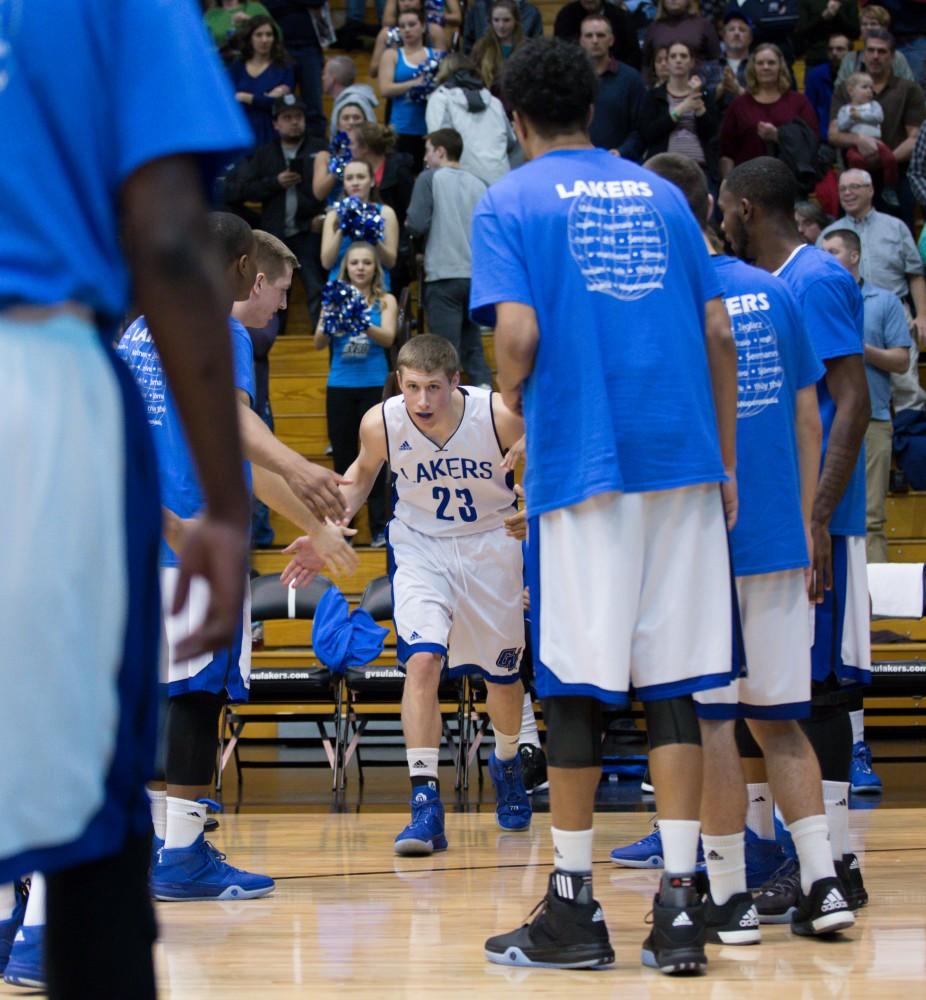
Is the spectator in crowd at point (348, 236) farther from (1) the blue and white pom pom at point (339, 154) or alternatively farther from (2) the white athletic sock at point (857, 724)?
(2) the white athletic sock at point (857, 724)

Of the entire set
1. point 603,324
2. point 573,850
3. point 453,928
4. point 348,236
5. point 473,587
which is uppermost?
point 348,236

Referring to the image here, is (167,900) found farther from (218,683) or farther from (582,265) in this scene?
(582,265)

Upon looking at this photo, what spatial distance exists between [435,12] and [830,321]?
8.73 meters

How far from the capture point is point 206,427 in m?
1.57

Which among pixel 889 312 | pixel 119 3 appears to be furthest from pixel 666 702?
pixel 889 312

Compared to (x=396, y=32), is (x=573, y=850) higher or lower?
lower

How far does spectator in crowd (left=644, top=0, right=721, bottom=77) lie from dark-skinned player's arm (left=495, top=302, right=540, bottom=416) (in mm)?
8932

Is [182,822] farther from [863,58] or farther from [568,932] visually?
[863,58]

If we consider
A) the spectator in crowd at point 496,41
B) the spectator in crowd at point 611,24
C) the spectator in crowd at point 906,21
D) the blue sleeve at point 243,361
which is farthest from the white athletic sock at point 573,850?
the spectator in crowd at point 906,21

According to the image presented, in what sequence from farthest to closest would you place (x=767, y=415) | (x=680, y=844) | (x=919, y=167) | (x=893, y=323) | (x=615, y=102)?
(x=615, y=102)
(x=919, y=167)
(x=893, y=323)
(x=767, y=415)
(x=680, y=844)

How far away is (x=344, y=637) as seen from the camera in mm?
7914

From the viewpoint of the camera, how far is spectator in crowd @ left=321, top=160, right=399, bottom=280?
10609 mm

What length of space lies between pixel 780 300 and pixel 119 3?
293 cm

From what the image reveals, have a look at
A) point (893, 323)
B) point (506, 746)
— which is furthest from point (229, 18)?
point (506, 746)
